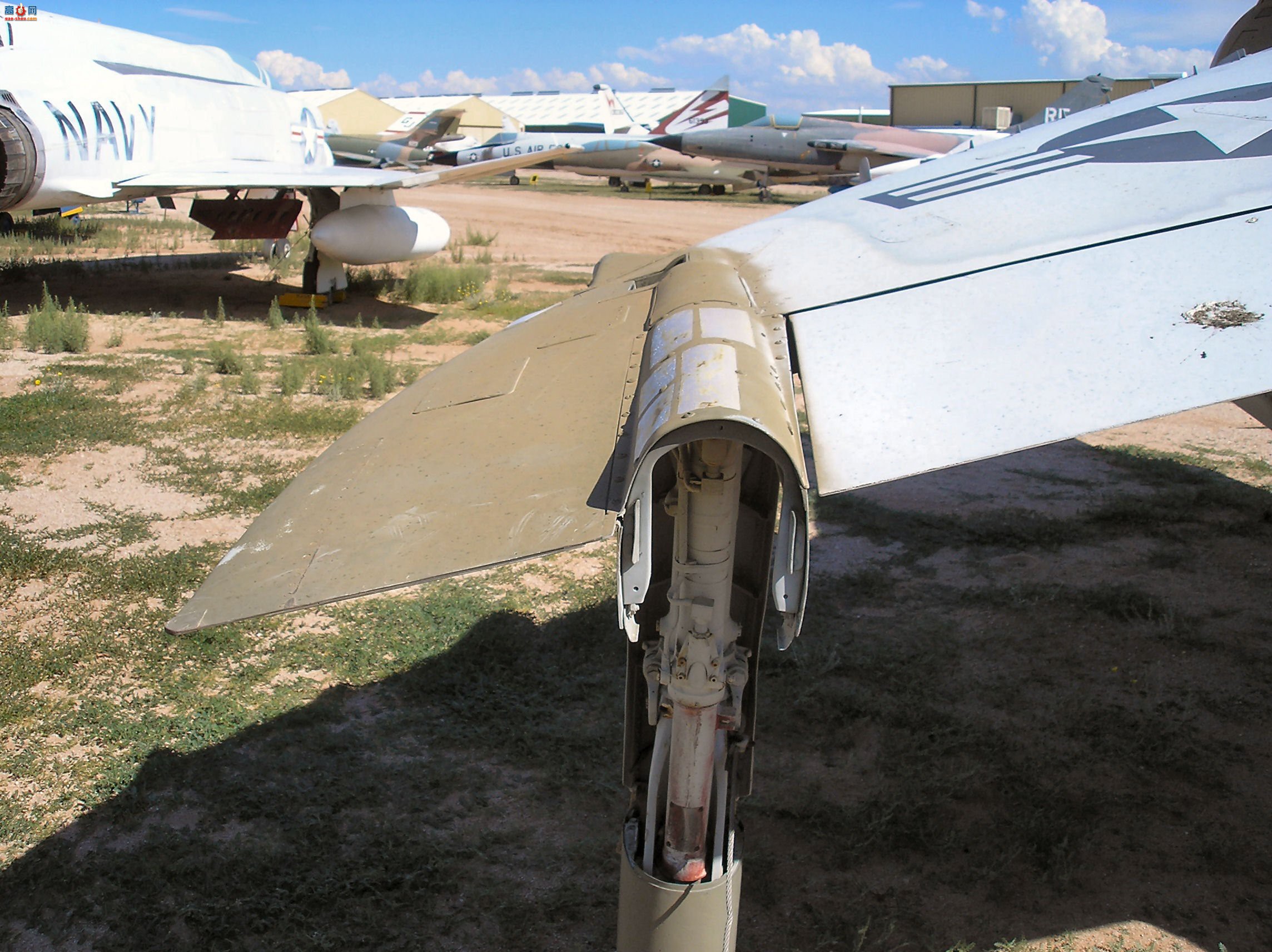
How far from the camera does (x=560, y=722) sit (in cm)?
473

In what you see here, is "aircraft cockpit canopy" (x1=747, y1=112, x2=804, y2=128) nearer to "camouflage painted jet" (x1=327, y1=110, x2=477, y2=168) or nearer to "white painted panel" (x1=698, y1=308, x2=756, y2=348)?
"camouflage painted jet" (x1=327, y1=110, x2=477, y2=168)

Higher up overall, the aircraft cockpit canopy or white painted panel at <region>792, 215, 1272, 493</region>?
the aircraft cockpit canopy

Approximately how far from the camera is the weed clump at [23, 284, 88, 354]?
11.7m

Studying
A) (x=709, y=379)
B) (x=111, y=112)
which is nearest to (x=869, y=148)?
(x=111, y=112)

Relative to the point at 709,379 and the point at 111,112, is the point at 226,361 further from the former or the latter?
the point at 709,379

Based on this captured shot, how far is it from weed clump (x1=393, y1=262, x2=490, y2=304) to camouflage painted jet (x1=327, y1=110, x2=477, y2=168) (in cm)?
1152

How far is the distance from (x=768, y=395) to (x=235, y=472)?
267 inches

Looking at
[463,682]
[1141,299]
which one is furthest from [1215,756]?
[463,682]

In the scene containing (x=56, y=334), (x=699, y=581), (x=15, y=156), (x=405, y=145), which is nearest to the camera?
(x=699, y=581)

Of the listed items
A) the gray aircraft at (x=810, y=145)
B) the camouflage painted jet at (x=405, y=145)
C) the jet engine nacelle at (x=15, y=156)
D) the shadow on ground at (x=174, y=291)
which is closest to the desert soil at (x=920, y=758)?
the jet engine nacelle at (x=15, y=156)

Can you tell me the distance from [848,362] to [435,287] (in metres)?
13.9

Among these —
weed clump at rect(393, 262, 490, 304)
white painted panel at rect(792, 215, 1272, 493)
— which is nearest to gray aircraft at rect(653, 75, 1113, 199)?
weed clump at rect(393, 262, 490, 304)

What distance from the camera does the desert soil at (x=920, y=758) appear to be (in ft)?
11.7

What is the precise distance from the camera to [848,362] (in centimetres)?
257
